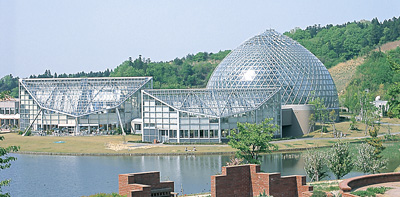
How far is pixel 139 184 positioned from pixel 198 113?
5761 centimetres

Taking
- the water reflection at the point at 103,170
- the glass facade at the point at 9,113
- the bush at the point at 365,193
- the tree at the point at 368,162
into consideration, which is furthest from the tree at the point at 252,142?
the glass facade at the point at 9,113

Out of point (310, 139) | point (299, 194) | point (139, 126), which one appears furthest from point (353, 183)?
point (139, 126)

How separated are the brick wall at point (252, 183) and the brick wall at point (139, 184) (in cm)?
255

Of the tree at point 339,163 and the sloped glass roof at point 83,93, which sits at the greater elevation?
the sloped glass roof at point 83,93

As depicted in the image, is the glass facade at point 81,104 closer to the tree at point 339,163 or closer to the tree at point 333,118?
the tree at point 333,118

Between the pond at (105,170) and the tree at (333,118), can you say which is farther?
the tree at (333,118)

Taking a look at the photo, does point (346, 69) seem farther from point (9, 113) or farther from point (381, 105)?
point (9, 113)

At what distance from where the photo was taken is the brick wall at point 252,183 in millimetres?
31031

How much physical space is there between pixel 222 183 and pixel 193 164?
37.7 m

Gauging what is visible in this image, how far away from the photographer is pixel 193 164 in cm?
6856

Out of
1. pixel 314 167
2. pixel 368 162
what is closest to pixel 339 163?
pixel 314 167

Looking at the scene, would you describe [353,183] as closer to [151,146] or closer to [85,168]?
[85,168]

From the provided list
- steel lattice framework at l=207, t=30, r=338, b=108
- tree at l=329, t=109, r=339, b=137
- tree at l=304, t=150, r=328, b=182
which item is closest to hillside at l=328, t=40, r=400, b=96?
steel lattice framework at l=207, t=30, r=338, b=108

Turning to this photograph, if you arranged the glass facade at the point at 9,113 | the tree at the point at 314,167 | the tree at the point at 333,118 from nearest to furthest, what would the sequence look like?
1. the tree at the point at 314,167
2. the tree at the point at 333,118
3. the glass facade at the point at 9,113
